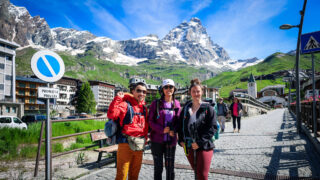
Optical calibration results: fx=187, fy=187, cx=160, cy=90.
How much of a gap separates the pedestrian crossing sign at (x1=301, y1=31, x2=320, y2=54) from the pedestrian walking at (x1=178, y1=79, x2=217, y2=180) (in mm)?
6614

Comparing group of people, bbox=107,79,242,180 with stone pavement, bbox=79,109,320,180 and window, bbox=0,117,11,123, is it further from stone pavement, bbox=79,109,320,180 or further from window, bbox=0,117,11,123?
window, bbox=0,117,11,123

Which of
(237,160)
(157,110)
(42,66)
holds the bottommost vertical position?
(237,160)

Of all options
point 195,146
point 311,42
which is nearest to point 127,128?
point 195,146

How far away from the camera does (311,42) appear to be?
286 inches

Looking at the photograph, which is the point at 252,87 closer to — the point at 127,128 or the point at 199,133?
the point at 199,133

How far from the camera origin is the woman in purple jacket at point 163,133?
3.43 metres

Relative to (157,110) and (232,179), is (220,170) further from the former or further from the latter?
(157,110)

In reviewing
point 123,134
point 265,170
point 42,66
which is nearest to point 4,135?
point 42,66

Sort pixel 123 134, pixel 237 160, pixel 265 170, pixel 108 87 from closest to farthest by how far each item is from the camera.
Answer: pixel 123 134, pixel 265 170, pixel 237 160, pixel 108 87

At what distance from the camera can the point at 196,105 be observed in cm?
345

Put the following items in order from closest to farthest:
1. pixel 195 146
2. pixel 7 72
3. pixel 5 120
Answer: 1. pixel 195 146
2. pixel 5 120
3. pixel 7 72

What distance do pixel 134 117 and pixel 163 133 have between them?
61 centimetres

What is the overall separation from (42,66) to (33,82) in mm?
86399

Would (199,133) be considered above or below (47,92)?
below
